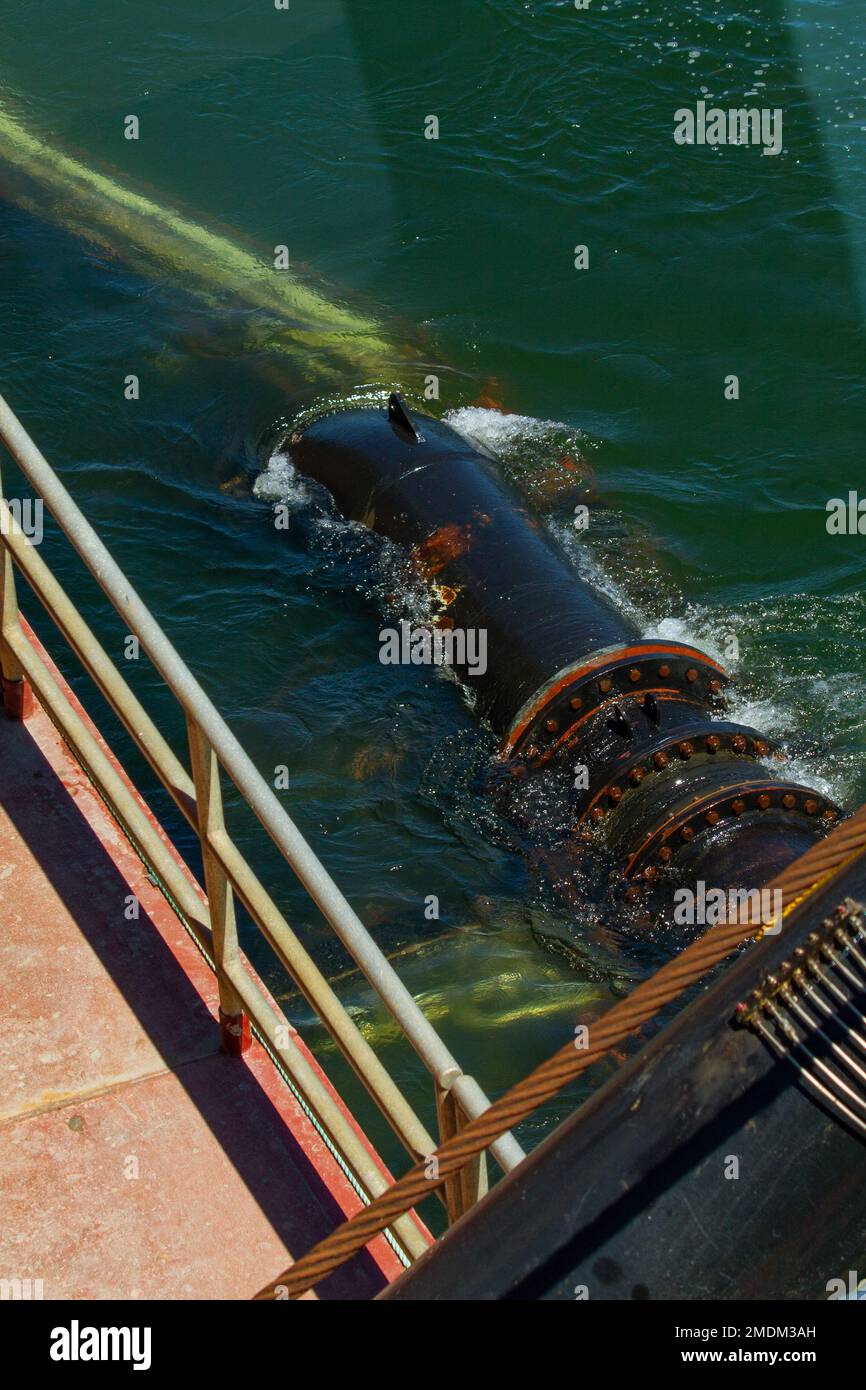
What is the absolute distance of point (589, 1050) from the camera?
2.34 meters

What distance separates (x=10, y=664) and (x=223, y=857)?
5.33ft

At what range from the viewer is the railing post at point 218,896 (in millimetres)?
3656

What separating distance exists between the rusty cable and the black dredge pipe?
4436 mm

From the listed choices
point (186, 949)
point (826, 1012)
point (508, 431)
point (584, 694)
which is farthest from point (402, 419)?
point (826, 1012)

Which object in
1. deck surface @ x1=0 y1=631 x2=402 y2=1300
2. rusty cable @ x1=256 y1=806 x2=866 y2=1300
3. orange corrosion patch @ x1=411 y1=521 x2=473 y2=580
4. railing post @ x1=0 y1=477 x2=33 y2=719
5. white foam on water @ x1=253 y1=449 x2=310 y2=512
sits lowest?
deck surface @ x1=0 y1=631 x2=402 y2=1300

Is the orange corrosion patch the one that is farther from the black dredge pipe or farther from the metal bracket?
the metal bracket

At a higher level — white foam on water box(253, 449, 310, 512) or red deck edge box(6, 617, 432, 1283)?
white foam on water box(253, 449, 310, 512)

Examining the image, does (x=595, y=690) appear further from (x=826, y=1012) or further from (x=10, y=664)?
(x=826, y=1012)

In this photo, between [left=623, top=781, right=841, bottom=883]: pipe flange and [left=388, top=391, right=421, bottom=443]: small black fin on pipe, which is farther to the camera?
[left=388, top=391, right=421, bottom=443]: small black fin on pipe

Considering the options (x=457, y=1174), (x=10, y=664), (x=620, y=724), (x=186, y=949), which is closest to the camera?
(x=457, y=1174)

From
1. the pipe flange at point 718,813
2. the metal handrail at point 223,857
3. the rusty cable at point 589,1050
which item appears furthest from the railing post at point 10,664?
the pipe flange at point 718,813

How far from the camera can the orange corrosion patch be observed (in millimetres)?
9156

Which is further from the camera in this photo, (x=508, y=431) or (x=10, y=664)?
(x=508, y=431)

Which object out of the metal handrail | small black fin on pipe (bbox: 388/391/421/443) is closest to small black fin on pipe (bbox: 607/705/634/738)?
small black fin on pipe (bbox: 388/391/421/443)
